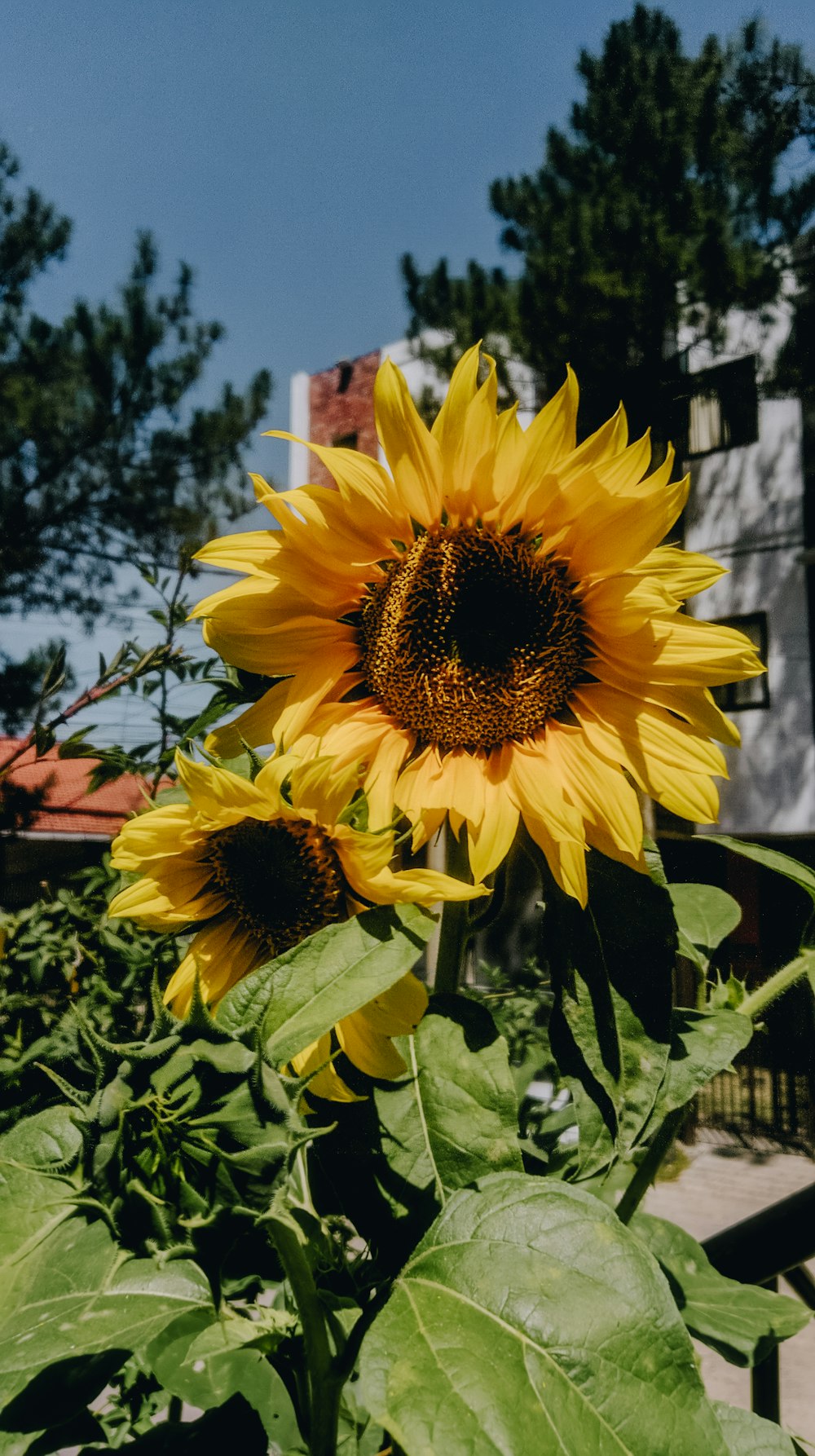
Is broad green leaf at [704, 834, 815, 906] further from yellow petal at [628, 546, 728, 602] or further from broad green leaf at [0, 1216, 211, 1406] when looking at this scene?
broad green leaf at [0, 1216, 211, 1406]

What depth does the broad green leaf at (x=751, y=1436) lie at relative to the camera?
0.47m

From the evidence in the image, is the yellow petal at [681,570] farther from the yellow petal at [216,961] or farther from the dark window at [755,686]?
the dark window at [755,686]

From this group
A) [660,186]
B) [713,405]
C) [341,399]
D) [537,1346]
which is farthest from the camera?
[341,399]

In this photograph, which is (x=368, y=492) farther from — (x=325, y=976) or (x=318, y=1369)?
(x=318, y=1369)

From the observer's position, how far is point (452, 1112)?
417mm

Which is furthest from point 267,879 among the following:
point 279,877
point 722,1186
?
point 722,1186

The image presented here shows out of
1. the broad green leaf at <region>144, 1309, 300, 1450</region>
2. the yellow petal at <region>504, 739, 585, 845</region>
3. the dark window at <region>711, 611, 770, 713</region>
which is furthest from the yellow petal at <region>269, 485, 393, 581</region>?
the dark window at <region>711, 611, 770, 713</region>

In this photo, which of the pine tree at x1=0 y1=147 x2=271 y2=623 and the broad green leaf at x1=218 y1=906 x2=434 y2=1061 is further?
the pine tree at x1=0 y1=147 x2=271 y2=623

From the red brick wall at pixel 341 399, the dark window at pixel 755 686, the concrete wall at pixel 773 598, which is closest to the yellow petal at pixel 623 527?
the concrete wall at pixel 773 598

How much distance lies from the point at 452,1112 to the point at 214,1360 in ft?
0.43

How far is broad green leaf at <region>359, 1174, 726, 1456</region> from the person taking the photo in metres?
0.32

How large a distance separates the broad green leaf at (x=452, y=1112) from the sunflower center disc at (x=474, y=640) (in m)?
0.14

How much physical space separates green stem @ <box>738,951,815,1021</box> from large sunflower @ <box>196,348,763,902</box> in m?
0.12

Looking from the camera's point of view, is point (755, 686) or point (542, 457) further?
point (755, 686)
